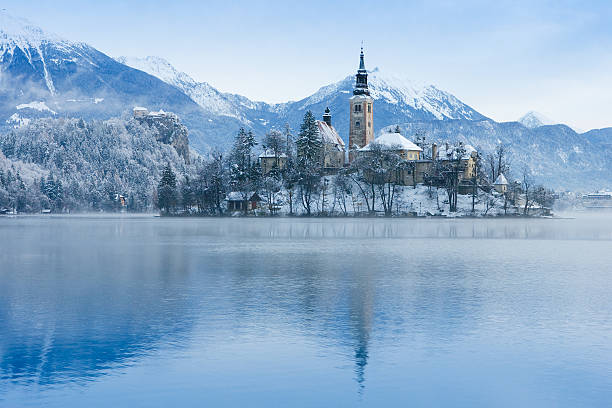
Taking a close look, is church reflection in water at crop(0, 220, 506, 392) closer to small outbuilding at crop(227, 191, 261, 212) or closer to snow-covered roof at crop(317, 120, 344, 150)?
small outbuilding at crop(227, 191, 261, 212)

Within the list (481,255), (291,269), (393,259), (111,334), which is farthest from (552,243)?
(111,334)

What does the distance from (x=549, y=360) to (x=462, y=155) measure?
141m

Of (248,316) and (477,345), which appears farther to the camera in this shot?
(248,316)

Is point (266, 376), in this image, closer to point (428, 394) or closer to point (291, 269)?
point (428, 394)

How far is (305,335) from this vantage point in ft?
79.6

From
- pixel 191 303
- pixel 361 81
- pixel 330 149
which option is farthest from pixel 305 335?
pixel 361 81

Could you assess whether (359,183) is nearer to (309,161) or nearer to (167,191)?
(309,161)

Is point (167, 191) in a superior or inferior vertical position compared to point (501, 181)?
inferior

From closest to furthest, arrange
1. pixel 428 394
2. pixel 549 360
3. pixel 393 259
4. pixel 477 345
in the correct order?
pixel 428 394
pixel 549 360
pixel 477 345
pixel 393 259

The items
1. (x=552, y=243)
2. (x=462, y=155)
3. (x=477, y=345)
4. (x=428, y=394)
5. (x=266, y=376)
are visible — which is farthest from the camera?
(x=462, y=155)

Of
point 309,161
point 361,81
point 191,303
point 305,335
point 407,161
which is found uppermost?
point 361,81

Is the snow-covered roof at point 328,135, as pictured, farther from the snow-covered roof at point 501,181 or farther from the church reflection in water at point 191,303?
the church reflection in water at point 191,303

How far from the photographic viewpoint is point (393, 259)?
173ft

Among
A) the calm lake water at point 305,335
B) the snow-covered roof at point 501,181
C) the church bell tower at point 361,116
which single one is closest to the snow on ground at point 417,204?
the snow-covered roof at point 501,181
